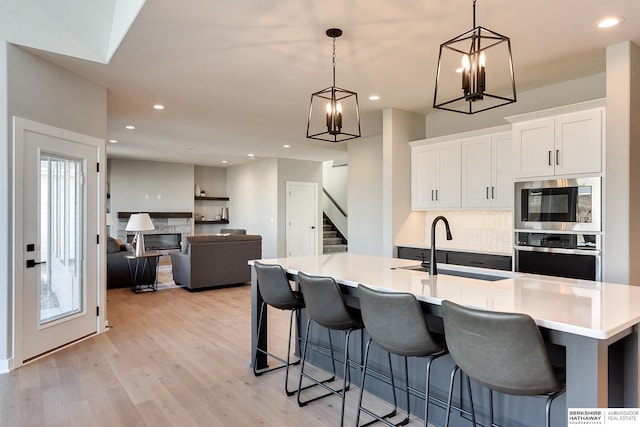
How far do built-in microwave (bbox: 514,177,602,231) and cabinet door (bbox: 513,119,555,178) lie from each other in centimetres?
12

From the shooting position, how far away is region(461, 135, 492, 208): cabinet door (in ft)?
15.3

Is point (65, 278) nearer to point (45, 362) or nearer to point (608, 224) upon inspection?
point (45, 362)

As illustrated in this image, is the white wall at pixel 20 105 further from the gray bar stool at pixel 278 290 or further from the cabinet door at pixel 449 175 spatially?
the cabinet door at pixel 449 175

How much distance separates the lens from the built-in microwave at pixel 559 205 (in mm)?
3508

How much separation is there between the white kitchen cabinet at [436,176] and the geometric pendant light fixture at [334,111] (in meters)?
0.93

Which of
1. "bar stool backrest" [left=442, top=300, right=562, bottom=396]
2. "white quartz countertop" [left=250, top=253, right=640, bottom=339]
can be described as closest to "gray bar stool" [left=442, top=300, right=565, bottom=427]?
"bar stool backrest" [left=442, top=300, right=562, bottom=396]

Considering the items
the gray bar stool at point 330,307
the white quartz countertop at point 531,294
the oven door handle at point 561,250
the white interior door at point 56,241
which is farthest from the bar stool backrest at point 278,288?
the oven door handle at point 561,250

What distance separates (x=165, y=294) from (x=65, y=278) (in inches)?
96.3

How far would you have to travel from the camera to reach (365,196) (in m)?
6.77

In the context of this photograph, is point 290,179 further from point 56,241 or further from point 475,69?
point 475,69

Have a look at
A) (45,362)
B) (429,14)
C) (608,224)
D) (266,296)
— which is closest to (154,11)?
(429,14)

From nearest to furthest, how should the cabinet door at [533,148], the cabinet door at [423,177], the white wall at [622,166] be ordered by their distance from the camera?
the white wall at [622,166] < the cabinet door at [533,148] < the cabinet door at [423,177]

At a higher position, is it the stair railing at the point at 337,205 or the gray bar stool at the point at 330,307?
the stair railing at the point at 337,205

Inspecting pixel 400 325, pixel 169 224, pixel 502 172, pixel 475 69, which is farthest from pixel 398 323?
pixel 169 224
